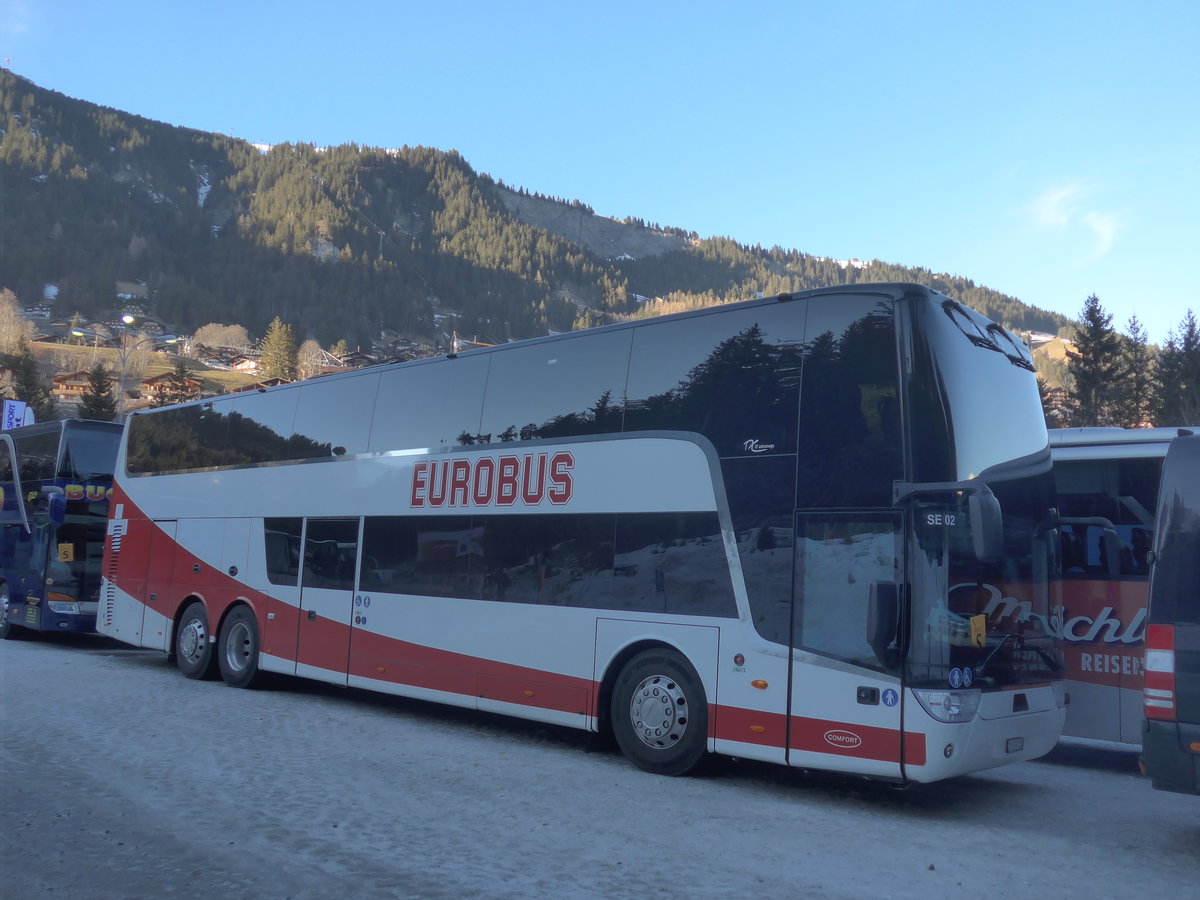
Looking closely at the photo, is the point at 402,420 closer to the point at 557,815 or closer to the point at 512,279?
the point at 557,815

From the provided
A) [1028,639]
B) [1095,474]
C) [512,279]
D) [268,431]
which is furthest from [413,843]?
[512,279]

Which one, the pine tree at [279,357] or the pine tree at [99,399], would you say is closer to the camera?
the pine tree at [99,399]

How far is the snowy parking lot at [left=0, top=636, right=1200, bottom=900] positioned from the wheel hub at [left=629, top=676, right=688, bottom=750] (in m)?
0.39

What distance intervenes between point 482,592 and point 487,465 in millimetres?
1323

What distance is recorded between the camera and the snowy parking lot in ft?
17.7

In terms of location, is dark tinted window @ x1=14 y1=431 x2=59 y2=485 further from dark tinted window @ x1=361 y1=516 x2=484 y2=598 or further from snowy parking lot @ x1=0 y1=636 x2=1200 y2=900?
dark tinted window @ x1=361 y1=516 x2=484 y2=598

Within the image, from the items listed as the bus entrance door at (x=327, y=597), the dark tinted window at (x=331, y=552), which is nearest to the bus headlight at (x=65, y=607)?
the bus entrance door at (x=327, y=597)

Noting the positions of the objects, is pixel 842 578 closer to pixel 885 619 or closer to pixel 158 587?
pixel 885 619

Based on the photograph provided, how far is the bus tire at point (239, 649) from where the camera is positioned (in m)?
13.7

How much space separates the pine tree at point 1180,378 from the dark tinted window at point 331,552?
1834 inches

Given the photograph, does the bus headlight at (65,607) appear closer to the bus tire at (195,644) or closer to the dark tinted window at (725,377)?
the bus tire at (195,644)

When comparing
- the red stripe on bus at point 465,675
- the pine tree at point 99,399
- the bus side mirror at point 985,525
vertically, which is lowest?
the red stripe on bus at point 465,675

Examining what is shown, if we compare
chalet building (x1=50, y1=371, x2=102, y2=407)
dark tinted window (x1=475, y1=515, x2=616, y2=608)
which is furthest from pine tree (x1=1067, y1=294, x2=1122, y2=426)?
chalet building (x1=50, y1=371, x2=102, y2=407)

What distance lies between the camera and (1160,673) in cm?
639
